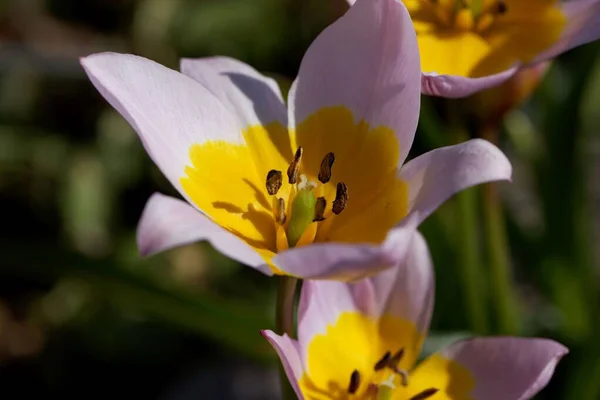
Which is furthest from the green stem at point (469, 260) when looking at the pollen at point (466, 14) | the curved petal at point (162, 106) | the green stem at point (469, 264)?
the curved petal at point (162, 106)

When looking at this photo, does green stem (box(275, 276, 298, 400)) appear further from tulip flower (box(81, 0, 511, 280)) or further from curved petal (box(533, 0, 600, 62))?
curved petal (box(533, 0, 600, 62))

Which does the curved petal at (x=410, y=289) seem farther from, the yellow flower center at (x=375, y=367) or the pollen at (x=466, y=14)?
the pollen at (x=466, y=14)

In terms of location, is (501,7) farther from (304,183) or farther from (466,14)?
(304,183)

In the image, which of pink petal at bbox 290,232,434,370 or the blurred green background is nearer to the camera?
pink petal at bbox 290,232,434,370

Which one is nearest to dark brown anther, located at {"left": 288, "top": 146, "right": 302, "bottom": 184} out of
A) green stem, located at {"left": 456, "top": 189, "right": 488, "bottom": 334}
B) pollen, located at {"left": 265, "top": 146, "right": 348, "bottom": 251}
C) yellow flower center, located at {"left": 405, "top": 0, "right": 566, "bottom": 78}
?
pollen, located at {"left": 265, "top": 146, "right": 348, "bottom": 251}

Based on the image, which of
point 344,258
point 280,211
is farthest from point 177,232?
point 280,211

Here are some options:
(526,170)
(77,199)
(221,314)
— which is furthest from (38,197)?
(526,170)
